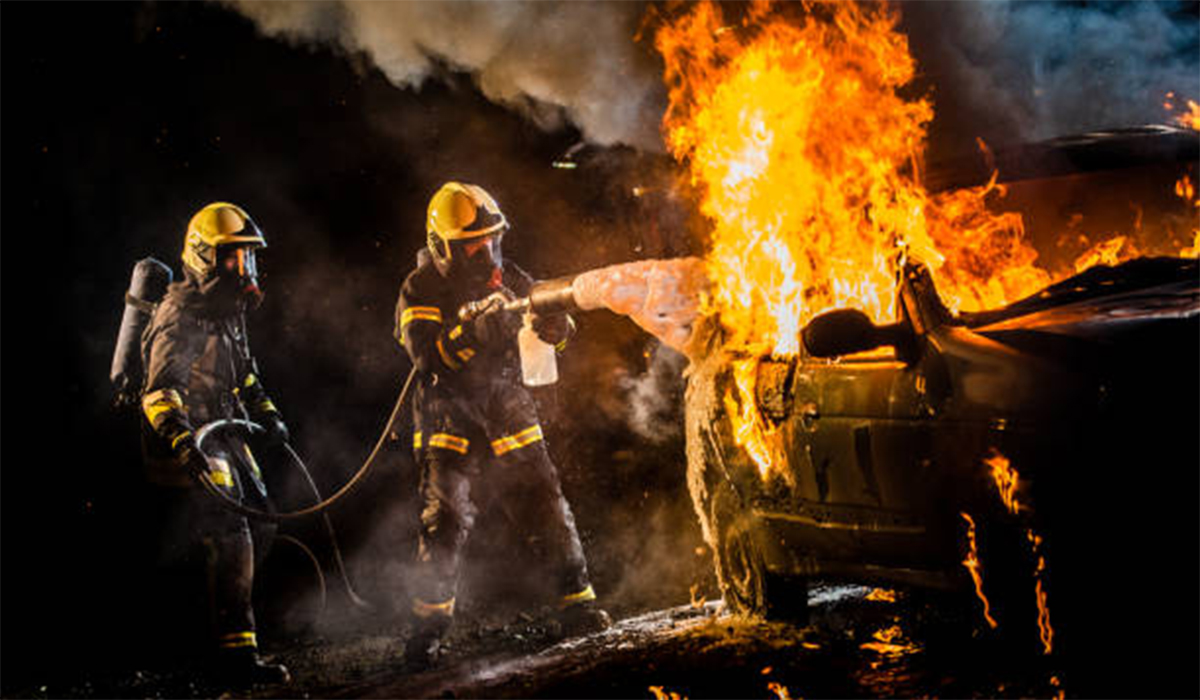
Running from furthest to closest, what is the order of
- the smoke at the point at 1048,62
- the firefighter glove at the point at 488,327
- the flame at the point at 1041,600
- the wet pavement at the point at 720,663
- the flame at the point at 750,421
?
the smoke at the point at 1048,62, the firefighter glove at the point at 488,327, the flame at the point at 750,421, the wet pavement at the point at 720,663, the flame at the point at 1041,600

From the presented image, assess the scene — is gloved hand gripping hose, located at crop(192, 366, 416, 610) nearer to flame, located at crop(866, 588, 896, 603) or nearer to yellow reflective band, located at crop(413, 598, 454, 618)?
yellow reflective band, located at crop(413, 598, 454, 618)

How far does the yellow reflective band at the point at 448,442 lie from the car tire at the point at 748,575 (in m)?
2.32

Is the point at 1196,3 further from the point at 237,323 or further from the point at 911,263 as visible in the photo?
the point at 237,323

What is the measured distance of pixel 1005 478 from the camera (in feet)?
9.75

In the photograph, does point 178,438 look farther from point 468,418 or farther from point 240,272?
point 468,418

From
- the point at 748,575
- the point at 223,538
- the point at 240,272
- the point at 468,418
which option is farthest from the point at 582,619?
the point at 240,272

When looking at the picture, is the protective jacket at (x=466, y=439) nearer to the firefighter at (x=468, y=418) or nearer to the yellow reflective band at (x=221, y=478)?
the firefighter at (x=468, y=418)

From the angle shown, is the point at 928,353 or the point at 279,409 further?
the point at 279,409

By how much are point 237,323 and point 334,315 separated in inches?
42.2

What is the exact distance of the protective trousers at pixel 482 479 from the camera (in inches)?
245

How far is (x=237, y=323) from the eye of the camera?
646 cm

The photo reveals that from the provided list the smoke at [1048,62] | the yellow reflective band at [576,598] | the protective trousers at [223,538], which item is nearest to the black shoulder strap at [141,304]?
the protective trousers at [223,538]

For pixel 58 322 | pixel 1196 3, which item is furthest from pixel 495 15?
pixel 1196 3

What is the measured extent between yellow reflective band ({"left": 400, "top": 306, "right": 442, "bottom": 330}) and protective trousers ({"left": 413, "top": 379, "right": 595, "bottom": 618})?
49 cm
